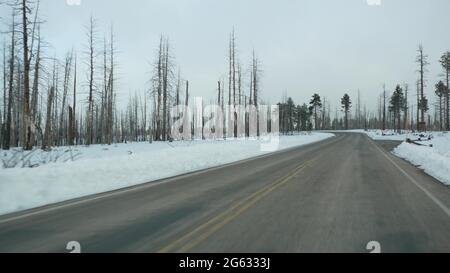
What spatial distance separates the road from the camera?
5383mm

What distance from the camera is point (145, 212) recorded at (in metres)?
7.79

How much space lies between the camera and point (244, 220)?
6910 millimetres


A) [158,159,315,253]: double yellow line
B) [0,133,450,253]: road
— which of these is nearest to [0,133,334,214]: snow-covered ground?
[0,133,450,253]: road

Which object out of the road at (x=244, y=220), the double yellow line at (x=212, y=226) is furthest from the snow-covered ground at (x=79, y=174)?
the double yellow line at (x=212, y=226)

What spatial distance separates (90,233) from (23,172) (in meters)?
4.61

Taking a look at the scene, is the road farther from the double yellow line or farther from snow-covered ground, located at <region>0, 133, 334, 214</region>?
snow-covered ground, located at <region>0, 133, 334, 214</region>

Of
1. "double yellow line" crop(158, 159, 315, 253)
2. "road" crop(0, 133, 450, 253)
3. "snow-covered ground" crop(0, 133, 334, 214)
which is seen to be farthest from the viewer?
"snow-covered ground" crop(0, 133, 334, 214)

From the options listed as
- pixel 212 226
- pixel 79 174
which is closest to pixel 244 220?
pixel 212 226

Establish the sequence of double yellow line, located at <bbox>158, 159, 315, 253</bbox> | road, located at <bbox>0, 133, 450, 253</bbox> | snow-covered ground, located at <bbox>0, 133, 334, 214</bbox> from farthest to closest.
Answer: snow-covered ground, located at <bbox>0, 133, 334, 214</bbox>
road, located at <bbox>0, 133, 450, 253</bbox>
double yellow line, located at <bbox>158, 159, 315, 253</bbox>

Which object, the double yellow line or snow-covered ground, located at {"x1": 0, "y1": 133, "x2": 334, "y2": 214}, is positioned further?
snow-covered ground, located at {"x1": 0, "y1": 133, "x2": 334, "y2": 214}

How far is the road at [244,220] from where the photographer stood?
538 cm

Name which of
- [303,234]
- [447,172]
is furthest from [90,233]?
[447,172]

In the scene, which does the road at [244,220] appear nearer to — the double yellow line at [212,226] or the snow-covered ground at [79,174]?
the double yellow line at [212,226]

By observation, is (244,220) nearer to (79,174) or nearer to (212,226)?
(212,226)
